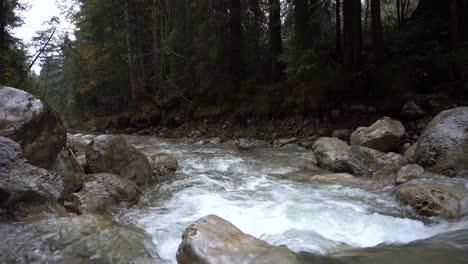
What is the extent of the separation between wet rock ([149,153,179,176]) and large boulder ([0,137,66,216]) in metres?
2.97

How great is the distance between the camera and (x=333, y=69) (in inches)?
432

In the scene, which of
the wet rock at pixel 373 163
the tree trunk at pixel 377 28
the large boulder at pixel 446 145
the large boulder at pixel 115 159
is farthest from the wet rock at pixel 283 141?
the large boulder at pixel 115 159

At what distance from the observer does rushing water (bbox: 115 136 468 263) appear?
3645 millimetres

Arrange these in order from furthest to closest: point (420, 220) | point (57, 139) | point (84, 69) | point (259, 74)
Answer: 1. point (84, 69)
2. point (259, 74)
3. point (57, 139)
4. point (420, 220)

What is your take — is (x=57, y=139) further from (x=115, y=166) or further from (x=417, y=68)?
(x=417, y=68)

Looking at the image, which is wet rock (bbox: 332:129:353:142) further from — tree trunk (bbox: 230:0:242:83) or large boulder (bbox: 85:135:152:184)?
tree trunk (bbox: 230:0:242:83)

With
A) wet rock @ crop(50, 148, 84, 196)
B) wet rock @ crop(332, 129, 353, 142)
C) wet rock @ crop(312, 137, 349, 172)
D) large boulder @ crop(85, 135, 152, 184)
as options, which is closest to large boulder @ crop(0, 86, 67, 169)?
wet rock @ crop(50, 148, 84, 196)

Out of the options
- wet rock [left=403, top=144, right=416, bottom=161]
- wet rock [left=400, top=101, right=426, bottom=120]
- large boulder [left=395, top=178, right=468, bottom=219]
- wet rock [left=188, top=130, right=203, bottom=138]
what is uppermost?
wet rock [left=400, top=101, right=426, bottom=120]

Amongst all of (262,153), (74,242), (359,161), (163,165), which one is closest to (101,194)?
(74,242)

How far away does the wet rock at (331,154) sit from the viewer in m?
7.13

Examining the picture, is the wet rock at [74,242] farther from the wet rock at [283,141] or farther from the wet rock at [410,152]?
the wet rock at [283,141]

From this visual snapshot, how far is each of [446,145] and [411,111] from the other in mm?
3135

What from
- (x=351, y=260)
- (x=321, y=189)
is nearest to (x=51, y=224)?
(x=351, y=260)

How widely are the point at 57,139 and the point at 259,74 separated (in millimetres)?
10289
